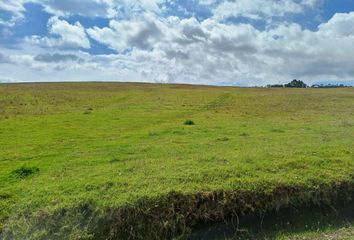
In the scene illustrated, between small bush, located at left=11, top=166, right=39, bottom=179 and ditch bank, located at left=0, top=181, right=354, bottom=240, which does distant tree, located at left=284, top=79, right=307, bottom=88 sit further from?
small bush, located at left=11, top=166, right=39, bottom=179

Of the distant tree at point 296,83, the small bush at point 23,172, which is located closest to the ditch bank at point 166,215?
the small bush at point 23,172

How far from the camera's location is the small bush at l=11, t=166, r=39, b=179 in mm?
11766

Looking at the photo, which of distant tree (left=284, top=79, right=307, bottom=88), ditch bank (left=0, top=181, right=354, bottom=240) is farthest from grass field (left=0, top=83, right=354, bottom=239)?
distant tree (left=284, top=79, right=307, bottom=88)

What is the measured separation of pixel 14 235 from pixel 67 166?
15.6 ft

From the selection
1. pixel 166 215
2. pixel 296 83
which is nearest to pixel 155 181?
pixel 166 215

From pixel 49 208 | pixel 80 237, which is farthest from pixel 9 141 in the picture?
pixel 80 237

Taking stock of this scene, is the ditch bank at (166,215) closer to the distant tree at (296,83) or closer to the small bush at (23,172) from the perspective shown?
the small bush at (23,172)

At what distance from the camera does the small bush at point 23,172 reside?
38.6 ft

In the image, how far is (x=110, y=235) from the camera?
816 cm

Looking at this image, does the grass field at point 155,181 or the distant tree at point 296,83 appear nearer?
the grass field at point 155,181

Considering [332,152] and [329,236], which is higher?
[332,152]

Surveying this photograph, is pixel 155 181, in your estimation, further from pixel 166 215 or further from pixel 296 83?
pixel 296 83

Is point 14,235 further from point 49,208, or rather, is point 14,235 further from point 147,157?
point 147,157

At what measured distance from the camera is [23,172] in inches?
474
